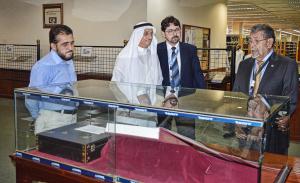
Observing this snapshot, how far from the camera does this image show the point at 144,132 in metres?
1.69

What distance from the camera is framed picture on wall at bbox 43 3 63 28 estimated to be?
698 centimetres

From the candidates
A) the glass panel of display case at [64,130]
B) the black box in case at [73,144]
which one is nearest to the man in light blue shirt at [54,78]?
the glass panel of display case at [64,130]

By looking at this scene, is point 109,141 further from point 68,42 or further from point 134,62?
point 134,62

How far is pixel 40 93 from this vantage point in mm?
1861

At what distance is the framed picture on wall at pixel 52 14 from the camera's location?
6.98 metres

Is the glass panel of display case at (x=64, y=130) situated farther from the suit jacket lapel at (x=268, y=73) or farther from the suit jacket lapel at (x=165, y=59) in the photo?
the suit jacket lapel at (x=268, y=73)

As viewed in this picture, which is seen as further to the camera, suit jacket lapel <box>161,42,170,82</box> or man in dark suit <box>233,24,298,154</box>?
suit jacket lapel <box>161,42,170,82</box>

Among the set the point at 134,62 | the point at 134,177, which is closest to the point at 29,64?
the point at 134,62

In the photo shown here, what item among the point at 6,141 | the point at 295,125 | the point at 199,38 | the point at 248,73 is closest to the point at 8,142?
the point at 6,141

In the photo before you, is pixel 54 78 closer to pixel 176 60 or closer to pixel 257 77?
pixel 176 60

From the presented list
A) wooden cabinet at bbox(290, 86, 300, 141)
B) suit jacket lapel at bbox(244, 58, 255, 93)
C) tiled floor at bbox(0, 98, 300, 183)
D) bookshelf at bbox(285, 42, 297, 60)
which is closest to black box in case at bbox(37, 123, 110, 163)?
tiled floor at bbox(0, 98, 300, 183)

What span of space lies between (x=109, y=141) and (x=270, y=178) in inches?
30.3

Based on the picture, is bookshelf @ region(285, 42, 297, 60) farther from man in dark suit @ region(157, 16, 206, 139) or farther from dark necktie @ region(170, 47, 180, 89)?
dark necktie @ region(170, 47, 180, 89)

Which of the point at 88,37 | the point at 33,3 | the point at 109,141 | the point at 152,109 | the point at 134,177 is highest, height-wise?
the point at 33,3
